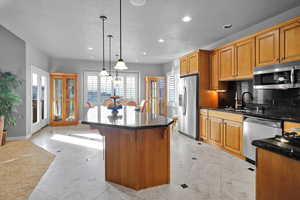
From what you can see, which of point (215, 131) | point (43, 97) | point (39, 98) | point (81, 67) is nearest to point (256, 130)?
point (215, 131)

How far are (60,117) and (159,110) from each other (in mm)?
4258

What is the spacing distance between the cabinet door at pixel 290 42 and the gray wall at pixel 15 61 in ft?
19.3

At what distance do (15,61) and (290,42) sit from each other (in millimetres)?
6122

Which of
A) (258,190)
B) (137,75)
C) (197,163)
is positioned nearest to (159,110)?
(137,75)

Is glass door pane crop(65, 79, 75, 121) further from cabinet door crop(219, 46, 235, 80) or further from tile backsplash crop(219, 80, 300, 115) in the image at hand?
tile backsplash crop(219, 80, 300, 115)

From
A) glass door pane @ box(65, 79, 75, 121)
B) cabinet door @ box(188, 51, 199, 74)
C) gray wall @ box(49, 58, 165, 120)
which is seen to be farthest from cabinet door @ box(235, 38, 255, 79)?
glass door pane @ box(65, 79, 75, 121)

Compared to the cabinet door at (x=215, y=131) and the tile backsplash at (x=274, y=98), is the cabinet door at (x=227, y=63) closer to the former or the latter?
the tile backsplash at (x=274, y=98)

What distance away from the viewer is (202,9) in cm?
287

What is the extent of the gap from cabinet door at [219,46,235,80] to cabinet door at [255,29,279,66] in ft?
2.07

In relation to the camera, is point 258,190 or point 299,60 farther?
point 299,60

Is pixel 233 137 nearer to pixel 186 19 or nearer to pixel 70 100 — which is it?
pixel 186 19

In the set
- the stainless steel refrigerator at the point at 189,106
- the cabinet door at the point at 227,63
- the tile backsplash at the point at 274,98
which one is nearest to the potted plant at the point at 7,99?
the stainless steel refrigerator at the point at 189,106

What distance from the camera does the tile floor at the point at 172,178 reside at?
2.10 metres

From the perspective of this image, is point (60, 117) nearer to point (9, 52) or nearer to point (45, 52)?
point (45, 52)
